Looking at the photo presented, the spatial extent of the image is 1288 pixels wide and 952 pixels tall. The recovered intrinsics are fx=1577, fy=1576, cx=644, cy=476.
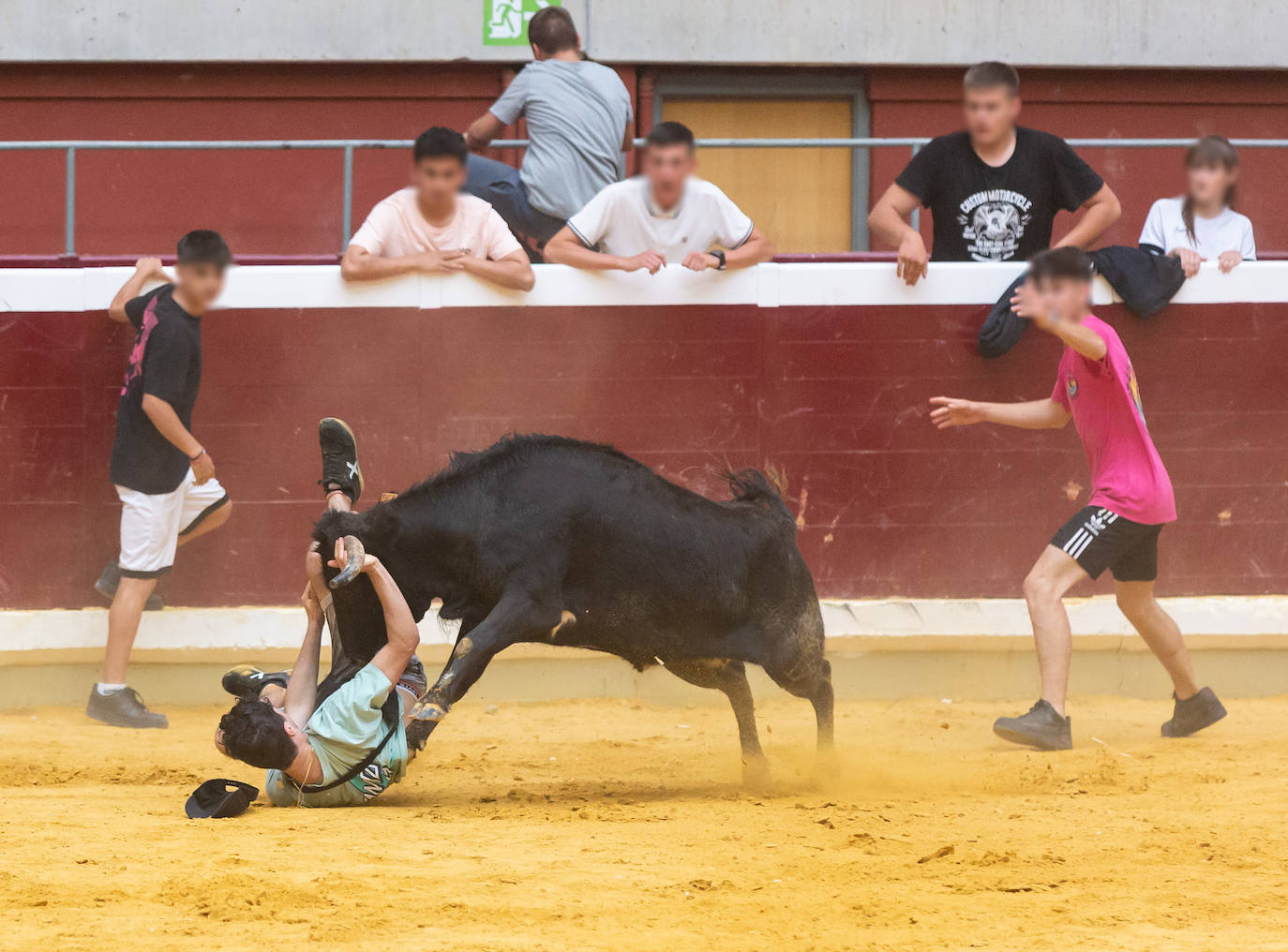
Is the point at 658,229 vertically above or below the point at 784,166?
below

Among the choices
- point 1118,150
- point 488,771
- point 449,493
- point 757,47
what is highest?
point 757,47

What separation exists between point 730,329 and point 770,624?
83.1 inches

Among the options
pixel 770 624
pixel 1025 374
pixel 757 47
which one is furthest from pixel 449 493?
pixel 757 47

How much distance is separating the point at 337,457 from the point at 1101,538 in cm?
288

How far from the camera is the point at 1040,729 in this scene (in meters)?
6.01

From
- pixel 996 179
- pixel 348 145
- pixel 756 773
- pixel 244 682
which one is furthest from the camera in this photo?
pixel 348 145

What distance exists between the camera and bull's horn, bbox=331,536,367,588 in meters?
4.81

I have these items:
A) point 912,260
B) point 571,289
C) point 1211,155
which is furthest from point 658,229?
point 1211,155

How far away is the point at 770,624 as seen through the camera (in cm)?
562

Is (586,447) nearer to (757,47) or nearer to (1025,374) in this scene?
(1025,374)

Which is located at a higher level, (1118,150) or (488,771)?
(1118,150)

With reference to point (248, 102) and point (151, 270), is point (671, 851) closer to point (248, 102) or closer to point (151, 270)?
point (151, 270)

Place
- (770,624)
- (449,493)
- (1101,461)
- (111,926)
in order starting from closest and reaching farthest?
1. (111,926)
2. (449,493)
3. (770,624)
4. (1101,461)

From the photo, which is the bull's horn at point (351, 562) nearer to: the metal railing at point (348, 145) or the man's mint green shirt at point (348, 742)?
the man's mint green shirt at point (348, 742)
